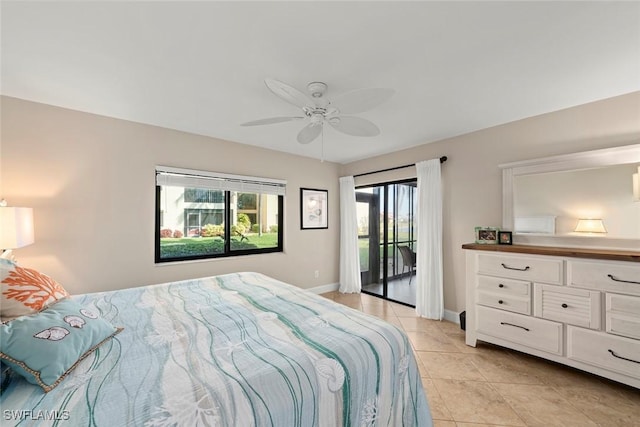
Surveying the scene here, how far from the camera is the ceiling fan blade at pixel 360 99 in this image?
163 centimetres

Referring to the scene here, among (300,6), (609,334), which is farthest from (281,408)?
(609,334)

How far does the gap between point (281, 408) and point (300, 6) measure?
1.86 metres

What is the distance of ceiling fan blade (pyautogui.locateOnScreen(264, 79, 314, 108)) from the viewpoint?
5.12ft

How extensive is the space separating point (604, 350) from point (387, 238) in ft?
8.76

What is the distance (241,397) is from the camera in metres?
0.94

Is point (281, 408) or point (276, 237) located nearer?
point (281, 408)

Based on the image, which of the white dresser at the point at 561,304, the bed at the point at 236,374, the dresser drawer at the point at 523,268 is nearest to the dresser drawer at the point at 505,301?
the white dresser at the point at 561,304

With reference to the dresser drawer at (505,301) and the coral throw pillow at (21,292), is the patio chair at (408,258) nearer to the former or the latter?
the dresser drawer at (505,301)

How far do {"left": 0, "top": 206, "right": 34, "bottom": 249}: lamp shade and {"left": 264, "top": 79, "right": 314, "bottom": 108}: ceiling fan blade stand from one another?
7.05 ft

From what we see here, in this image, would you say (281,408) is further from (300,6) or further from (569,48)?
(569,48)

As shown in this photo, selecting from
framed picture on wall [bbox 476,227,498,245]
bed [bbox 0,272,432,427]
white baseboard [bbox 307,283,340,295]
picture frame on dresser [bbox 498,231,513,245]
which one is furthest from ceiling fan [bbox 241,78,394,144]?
white baseboard [bbox 307,283,340,295]

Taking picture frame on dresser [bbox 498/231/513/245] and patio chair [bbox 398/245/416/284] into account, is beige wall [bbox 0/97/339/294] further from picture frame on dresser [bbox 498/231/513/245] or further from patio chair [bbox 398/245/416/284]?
picture frame on dresser [bbox 498/231/513/245]

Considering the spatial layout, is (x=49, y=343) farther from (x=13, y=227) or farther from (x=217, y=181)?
(x=217, y=181)

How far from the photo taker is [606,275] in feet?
6.63
